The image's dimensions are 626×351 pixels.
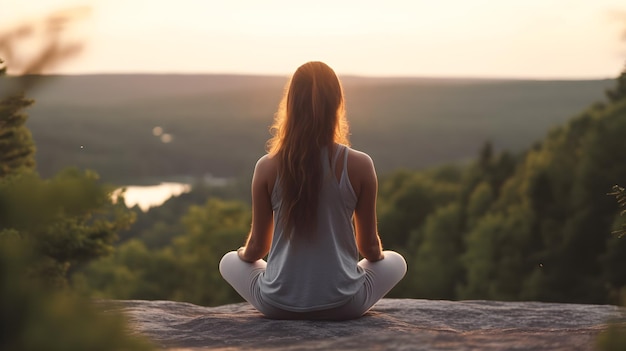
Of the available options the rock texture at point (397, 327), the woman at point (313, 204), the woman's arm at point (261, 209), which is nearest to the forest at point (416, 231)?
the rock texture at point (397, 327)

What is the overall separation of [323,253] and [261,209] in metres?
0.58

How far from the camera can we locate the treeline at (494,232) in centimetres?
3472

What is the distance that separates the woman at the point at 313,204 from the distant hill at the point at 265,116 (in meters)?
83.2

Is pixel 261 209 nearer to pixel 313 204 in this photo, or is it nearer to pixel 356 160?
pixel 313 204

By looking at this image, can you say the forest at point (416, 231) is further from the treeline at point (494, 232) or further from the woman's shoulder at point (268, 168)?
the woman's shoulder at point (268, 168)

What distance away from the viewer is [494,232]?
45.8 meters

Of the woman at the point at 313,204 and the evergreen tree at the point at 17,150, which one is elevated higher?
the evergreen tree at the point at 17,150

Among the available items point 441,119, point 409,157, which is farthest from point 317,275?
point 441,119

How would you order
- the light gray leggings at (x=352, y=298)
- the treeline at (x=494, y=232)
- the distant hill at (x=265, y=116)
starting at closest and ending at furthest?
the light gray leggings at (x=352, y=298), the treeline at (x=494, y=232), the distant hill at (x=265, y=116)

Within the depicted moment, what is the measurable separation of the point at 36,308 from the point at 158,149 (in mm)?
113631

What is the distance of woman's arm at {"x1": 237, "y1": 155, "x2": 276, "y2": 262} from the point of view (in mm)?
6965

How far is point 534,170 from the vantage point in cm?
4209

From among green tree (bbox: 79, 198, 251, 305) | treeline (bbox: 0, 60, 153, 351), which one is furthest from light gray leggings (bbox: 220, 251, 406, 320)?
green tree (bbox: 79, 198, 251, 305)

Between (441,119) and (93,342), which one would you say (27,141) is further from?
(441,119)
